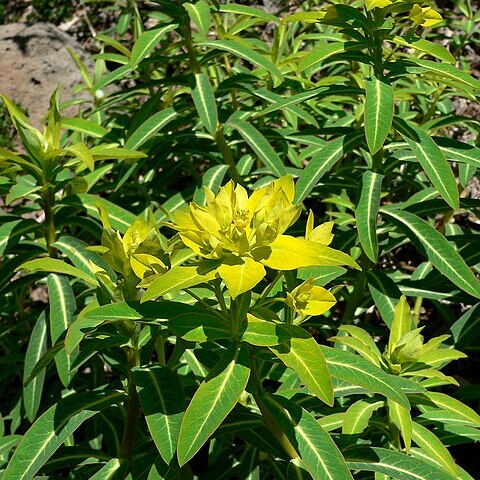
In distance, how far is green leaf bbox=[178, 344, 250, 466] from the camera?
1.44 meters

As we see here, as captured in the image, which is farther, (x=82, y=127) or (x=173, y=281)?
(x=82, y=127)

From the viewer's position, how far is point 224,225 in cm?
150

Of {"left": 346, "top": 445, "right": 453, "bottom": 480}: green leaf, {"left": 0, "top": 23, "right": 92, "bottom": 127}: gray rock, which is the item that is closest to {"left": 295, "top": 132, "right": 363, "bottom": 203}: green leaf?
{"left": 346, "top": 445, "right": 453, "bottom": 480}: green leaf

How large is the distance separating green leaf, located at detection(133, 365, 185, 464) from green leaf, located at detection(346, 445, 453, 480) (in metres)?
0.53

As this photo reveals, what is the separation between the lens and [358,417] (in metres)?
1.91

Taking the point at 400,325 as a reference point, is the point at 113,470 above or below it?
below

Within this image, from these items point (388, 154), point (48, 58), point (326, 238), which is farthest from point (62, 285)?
point (48, 58)

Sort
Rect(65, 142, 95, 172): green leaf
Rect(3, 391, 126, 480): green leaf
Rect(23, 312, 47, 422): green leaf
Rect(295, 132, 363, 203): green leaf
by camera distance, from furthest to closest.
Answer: Rect(23, 312, 47, 422): green leaf < Rect(295, 132, 363, 203): green leaf < Rect(65, 142, 95, 172): green leaf < Rect(3, 391, 126, 480): green leaf

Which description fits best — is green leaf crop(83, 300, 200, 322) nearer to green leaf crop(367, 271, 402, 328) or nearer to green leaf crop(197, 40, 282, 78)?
green leaf crop(367, 271, 402, 328)

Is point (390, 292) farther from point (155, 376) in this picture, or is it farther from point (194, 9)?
point (194, 9)

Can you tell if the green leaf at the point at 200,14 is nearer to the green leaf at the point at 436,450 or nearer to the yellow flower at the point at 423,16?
the yellow flower at the point at 423,16

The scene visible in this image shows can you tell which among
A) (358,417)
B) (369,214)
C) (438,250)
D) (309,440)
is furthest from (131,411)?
(438,250)

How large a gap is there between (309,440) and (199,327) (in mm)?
402

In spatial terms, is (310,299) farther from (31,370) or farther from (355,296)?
(31,370)
